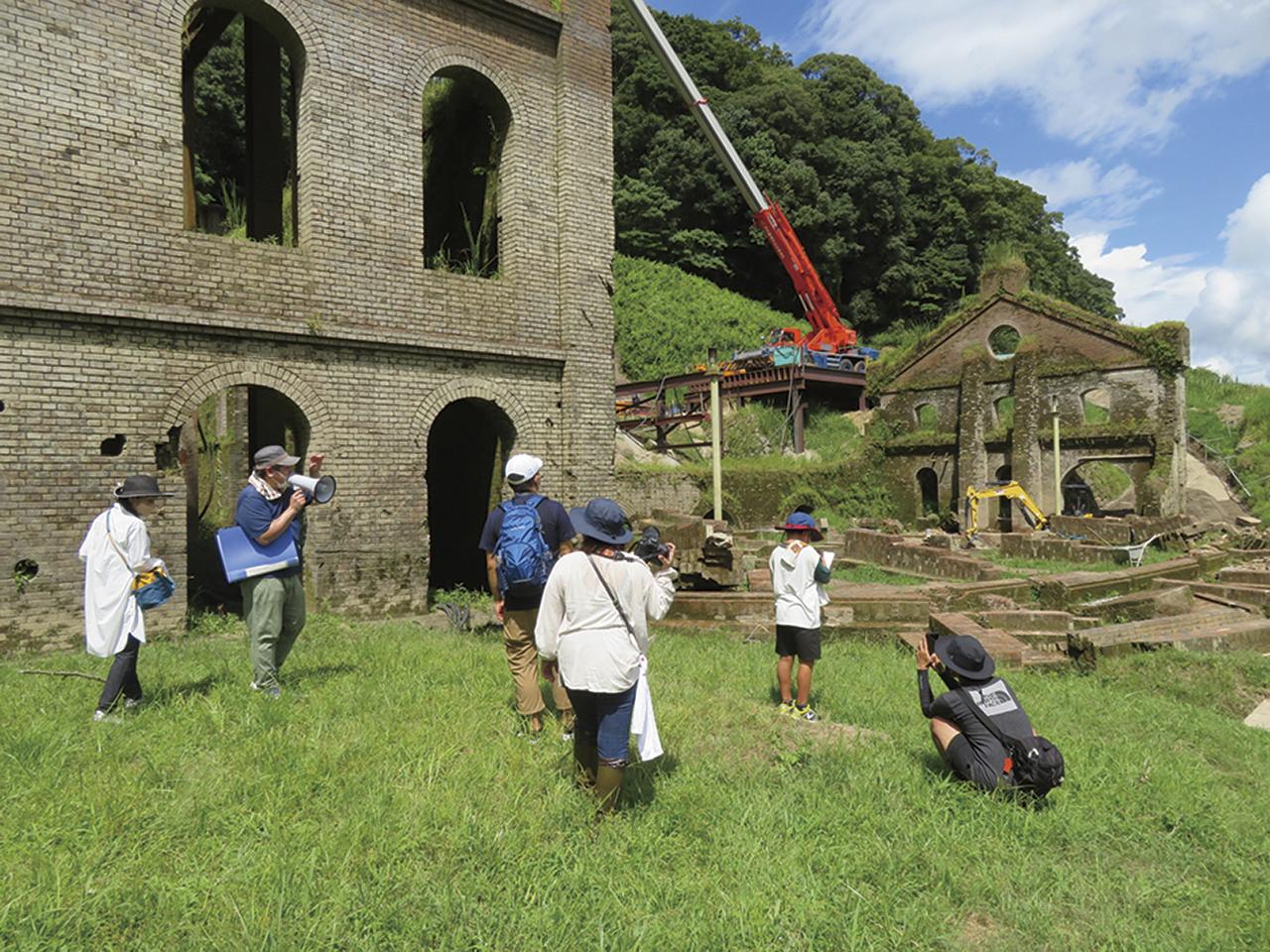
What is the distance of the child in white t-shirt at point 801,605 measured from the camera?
5738 mm

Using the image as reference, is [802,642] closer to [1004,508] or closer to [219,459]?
[219,459]

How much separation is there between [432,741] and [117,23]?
8806 millimetres

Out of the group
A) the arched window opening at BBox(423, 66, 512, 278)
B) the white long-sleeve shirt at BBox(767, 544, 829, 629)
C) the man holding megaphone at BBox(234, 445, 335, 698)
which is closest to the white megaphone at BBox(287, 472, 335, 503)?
→ the man holding megaphone at BBox(234, 445, 335, 698)

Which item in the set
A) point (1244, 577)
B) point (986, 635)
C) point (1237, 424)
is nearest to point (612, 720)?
point (986, 635)

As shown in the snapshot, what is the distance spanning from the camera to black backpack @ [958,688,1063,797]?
4.24m

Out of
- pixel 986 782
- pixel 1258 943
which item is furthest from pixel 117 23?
pixel 1258 943

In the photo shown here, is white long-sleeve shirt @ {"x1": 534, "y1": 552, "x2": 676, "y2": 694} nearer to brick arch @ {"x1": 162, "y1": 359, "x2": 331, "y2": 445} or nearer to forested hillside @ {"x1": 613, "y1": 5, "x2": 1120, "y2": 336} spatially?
brick arch @ {"x1": 162, "y1": 359, "x2": 331, "y2": 445}

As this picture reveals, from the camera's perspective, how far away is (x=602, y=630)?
3.76 meters

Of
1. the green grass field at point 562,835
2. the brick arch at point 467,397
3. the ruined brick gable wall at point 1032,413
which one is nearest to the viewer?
the green grass field at point 562,835

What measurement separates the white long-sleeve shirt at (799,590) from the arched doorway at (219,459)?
7.60 meters

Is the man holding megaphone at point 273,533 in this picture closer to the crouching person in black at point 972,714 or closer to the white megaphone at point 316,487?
the white megaphone at point 316,487

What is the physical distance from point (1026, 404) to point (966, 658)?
24023 mm

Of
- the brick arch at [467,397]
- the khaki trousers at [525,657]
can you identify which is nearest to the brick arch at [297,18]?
the brick arch at [467,397]

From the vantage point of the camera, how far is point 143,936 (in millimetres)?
2859
